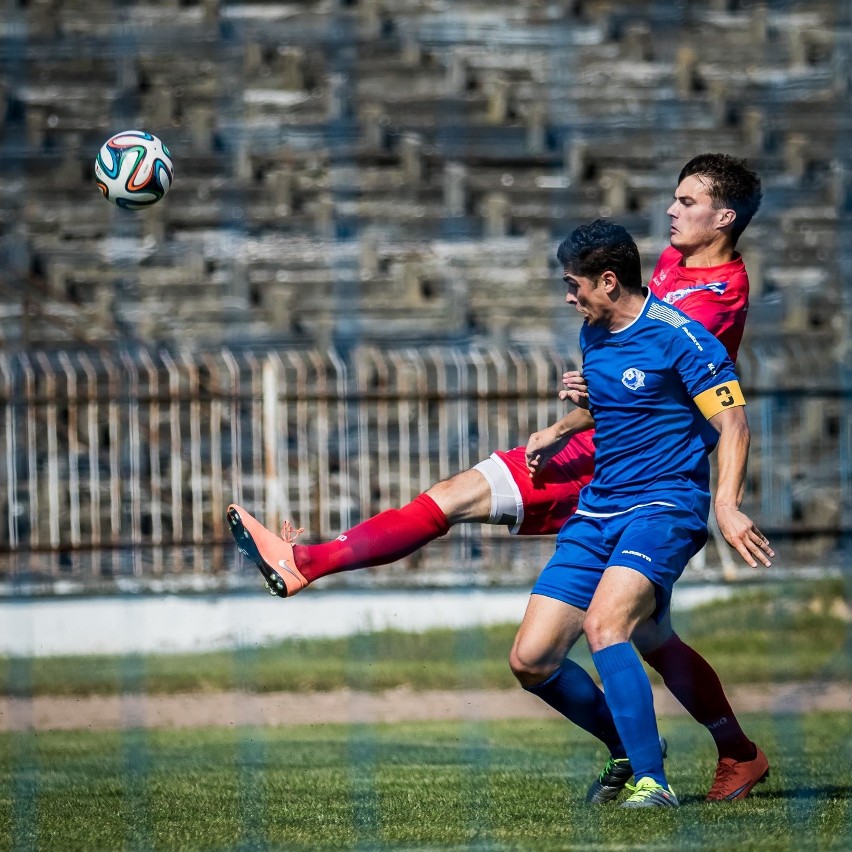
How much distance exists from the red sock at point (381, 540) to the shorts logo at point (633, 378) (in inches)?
34.3

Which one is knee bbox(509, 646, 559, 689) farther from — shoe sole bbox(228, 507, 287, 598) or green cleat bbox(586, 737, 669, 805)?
shoe sole bbox(228, 507, 287, 598)

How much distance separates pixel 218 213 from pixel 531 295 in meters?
3.41

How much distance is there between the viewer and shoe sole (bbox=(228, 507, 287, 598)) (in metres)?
5.09

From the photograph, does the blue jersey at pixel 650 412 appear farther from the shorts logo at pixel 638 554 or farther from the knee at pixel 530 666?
the knee at pixel 530 666

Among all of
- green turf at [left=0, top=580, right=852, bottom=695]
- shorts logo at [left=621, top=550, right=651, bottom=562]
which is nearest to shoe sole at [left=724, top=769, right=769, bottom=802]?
shorts logo at [left=621, top=550, right=651, bottom=562]

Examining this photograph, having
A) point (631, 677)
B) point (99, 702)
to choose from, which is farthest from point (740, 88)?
point (631, 677)

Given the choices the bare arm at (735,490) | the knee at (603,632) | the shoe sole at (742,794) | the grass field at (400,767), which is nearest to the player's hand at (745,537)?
the bare arm at (735,490)

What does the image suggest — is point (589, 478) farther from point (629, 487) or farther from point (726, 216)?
point (726, 216)

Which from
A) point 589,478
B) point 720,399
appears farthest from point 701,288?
point 589,478

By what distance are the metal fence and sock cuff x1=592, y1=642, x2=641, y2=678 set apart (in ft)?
19.5

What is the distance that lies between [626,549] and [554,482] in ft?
2.20

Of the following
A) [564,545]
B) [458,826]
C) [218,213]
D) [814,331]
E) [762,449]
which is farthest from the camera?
[218,213]

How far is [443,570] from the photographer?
10789 millimetres

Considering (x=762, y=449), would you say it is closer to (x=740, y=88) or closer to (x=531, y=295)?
(x=531, y=295)
